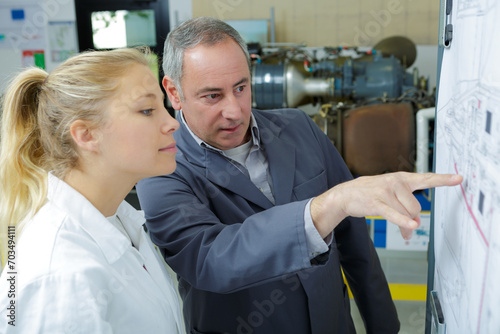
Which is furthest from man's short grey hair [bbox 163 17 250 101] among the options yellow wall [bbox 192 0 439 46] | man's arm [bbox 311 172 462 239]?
yellow wall [bbox 192 0 439 46]

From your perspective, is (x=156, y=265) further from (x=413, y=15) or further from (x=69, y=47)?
(x=69, y=47)

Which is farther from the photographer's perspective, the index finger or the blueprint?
the index finger

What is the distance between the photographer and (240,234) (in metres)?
0.94

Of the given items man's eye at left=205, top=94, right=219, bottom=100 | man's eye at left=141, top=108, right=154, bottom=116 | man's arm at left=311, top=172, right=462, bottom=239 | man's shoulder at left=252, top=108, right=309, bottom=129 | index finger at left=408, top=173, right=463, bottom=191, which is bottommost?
man's arm at left=311, top=172, right=462, bottom=239

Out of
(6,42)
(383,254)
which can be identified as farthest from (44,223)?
(6,42)

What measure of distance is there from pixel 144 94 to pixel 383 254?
246cm

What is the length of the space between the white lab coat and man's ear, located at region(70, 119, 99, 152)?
9cm

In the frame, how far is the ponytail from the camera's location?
940 millimetres

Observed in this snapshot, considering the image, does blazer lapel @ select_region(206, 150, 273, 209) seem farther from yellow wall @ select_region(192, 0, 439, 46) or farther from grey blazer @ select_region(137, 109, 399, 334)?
yellow wall @ select_region(192, 0, 439, 46)

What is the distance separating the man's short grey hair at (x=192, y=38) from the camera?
1249mm

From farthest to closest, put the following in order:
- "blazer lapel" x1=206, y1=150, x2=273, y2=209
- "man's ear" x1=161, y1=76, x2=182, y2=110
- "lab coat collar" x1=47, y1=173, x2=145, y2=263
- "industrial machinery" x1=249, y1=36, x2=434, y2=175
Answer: "industrial machinery" x1=249, y1=36, x2=434, y2=175 < "man's ear" x1=161, y1=76, x2=182, y2=110 < "blazer lapel" x1=206, y1=150, x2=273, y2=209 < "lab coat collar" x1=47, y1=173, x2=145, y2=263

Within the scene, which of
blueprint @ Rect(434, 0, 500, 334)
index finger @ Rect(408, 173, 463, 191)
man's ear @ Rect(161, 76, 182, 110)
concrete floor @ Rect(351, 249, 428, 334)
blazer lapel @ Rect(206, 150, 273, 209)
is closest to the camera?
blueprint @ Rect(434, 0, 500, 334)

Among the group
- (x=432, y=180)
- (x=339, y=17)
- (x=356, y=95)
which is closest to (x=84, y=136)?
(x=432, y=180)

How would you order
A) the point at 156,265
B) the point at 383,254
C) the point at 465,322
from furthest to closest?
the point at 383,254 → the point at 156,265 → the point at 465,322
